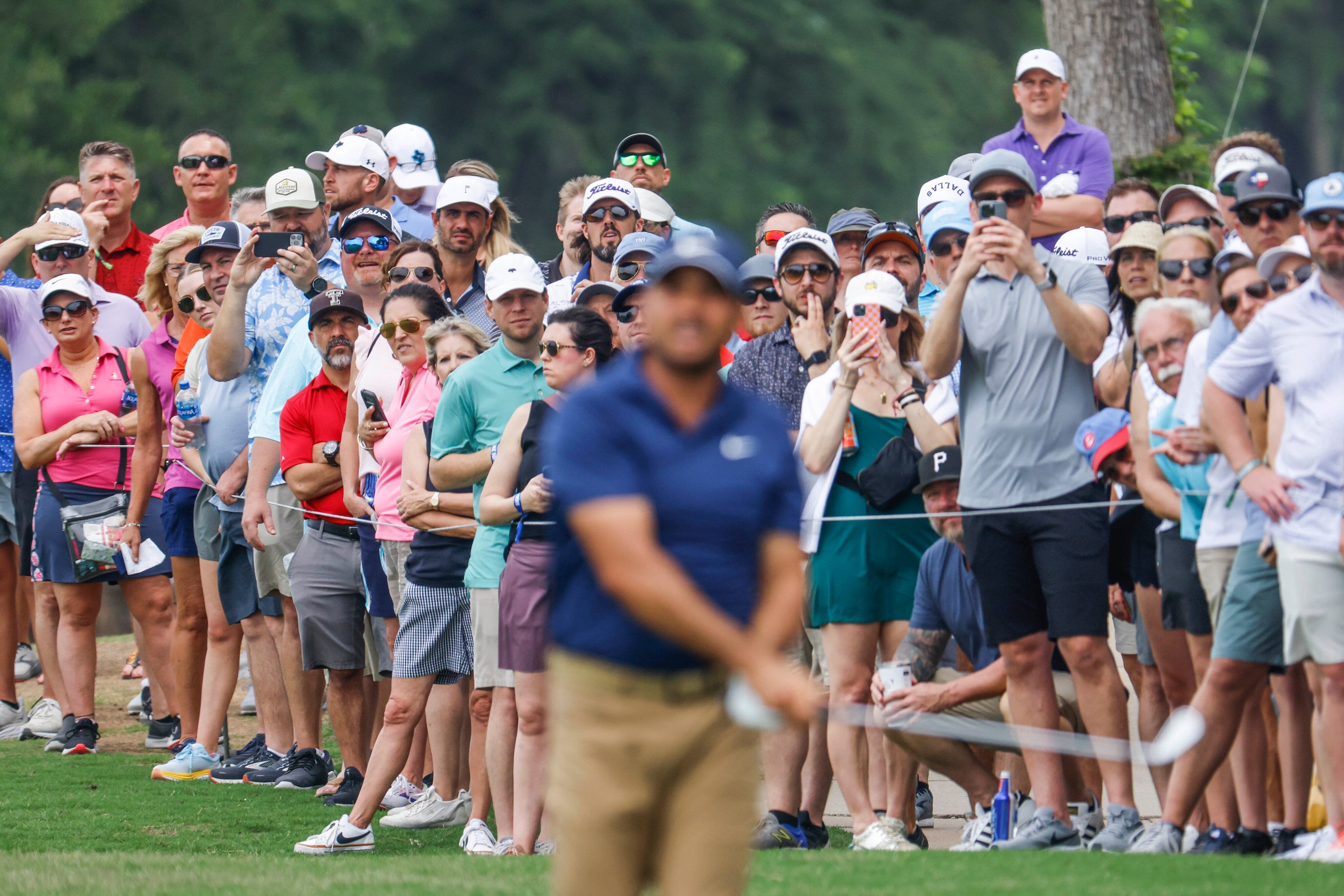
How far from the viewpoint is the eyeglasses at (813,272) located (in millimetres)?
9125

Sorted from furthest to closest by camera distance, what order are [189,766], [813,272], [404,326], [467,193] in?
[467,193] → [189,766] → [404,326] → [813,272]

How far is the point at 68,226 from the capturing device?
12.0 m

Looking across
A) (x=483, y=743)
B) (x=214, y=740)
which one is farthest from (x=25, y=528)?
(x=483, y=743)

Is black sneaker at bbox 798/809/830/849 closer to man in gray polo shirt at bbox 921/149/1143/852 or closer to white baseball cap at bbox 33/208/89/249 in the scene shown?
man in gray polo shirt at bbox 921/149/1143/852

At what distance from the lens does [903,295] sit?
27.7 feet

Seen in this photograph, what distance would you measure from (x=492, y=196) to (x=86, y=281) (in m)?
2.67

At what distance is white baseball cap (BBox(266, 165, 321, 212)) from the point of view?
11219mm

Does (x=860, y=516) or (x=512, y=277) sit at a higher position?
(x=512, y=277)

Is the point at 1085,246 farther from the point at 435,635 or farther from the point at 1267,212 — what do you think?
the point at 435,635

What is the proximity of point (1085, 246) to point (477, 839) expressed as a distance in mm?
3992

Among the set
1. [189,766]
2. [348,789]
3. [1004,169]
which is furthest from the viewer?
[189,766]

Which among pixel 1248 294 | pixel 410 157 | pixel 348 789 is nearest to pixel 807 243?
pixel 1248 294

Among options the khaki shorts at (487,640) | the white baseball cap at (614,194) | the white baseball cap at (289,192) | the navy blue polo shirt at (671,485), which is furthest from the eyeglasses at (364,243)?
the navy blue polo shirt at (671,485)

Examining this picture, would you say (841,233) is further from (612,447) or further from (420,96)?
(420,96)
